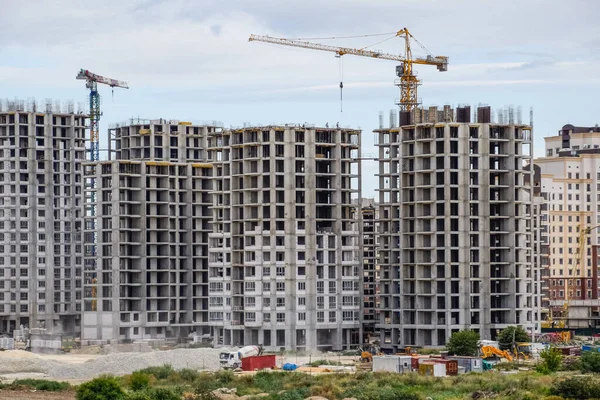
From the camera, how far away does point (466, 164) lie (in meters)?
190

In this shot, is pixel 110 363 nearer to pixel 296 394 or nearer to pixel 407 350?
pixel 407 350

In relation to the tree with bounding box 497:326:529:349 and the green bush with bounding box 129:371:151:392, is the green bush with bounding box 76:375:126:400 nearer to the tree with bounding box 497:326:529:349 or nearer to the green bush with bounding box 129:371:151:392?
the green bush with bounding box 129:371:151:392

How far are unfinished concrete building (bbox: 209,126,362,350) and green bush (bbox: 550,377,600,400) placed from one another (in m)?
65.6

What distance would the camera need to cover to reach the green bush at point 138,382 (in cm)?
14115

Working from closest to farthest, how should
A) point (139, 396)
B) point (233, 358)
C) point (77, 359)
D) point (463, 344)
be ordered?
1. point (139, 396)
2. point (233, 358)
3. point (463, 344)
4. point (77, 359)

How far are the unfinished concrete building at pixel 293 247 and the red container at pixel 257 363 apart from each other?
73.5ft

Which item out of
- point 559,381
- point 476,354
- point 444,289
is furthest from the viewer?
point 444,289

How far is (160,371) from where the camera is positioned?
157625 millimetres

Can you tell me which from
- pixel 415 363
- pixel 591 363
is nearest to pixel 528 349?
pixel 415 363

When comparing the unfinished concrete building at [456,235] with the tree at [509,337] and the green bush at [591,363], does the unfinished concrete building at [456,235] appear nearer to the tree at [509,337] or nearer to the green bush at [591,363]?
the tree at [509,337]

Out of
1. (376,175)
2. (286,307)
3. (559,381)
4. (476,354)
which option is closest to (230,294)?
(286,307)

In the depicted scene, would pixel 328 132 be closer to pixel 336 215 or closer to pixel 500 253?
pixel 336 215

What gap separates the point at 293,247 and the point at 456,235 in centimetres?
2093

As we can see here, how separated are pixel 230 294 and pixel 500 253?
35.1 metres
